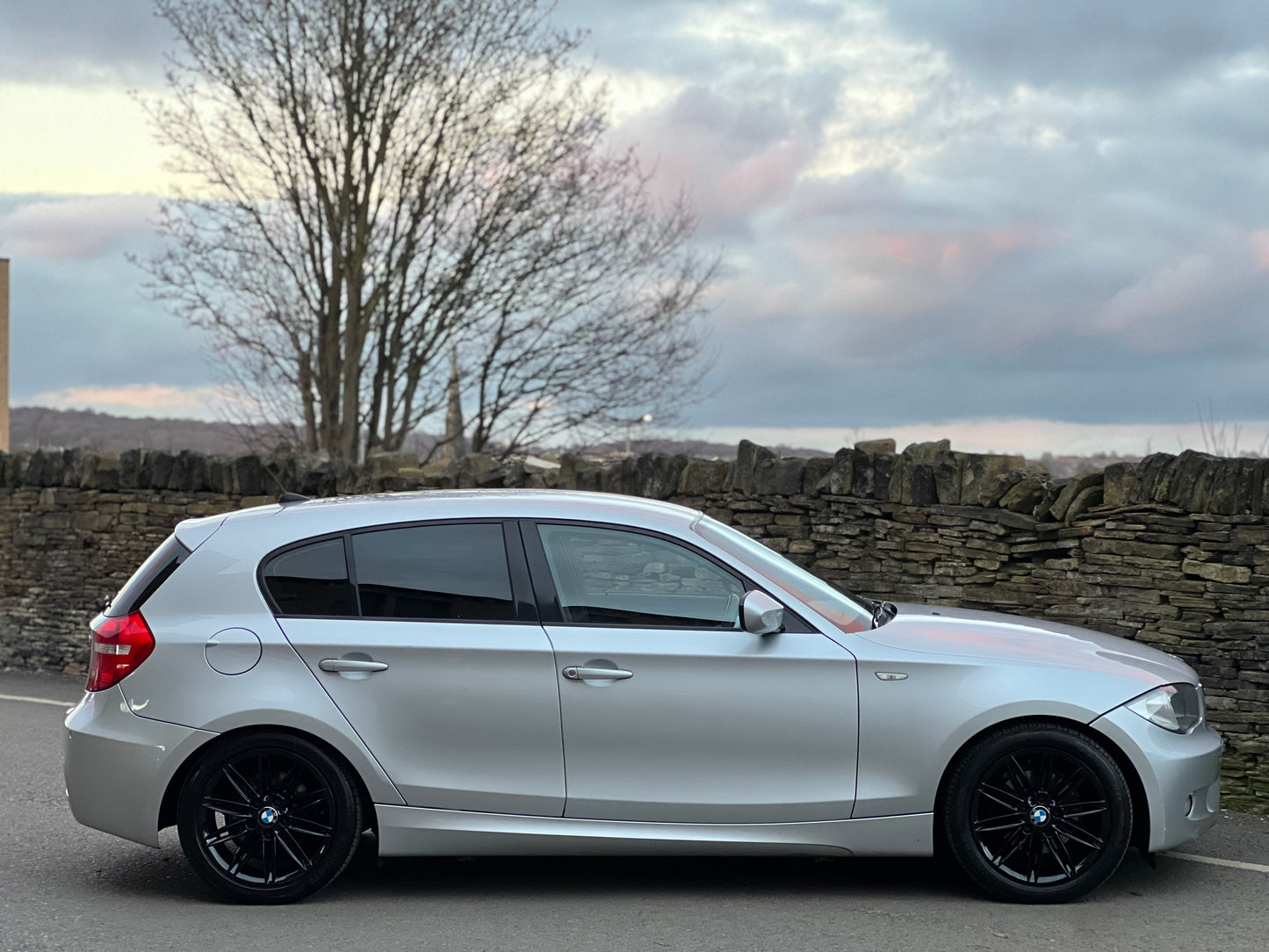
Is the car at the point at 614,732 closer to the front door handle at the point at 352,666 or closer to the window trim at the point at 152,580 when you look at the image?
the front door handle at the point at 352,666

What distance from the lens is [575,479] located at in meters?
11.4

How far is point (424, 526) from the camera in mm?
5691

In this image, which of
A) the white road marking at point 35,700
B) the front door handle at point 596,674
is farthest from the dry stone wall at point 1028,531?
the front door handle at point 596,674

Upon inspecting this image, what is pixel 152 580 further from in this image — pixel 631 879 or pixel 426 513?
pixel 631 879

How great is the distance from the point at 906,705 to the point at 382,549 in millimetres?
2233

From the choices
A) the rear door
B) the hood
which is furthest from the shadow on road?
the hood

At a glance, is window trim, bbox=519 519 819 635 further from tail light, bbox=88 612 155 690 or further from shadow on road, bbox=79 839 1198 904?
tail light, bbox=88 612 155 690

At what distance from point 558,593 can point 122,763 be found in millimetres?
1904

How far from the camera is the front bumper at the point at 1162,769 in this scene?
5.35 m

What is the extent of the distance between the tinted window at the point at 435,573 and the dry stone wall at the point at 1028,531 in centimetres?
453

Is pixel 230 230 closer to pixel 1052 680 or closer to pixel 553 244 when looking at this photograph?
pixel 553 244

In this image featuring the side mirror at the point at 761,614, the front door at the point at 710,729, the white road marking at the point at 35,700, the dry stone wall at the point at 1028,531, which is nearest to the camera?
the side mirror at the point at 761,614

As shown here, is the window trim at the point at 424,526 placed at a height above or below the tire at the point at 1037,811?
above

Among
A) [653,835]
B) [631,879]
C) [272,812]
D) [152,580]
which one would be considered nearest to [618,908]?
[653,835]
